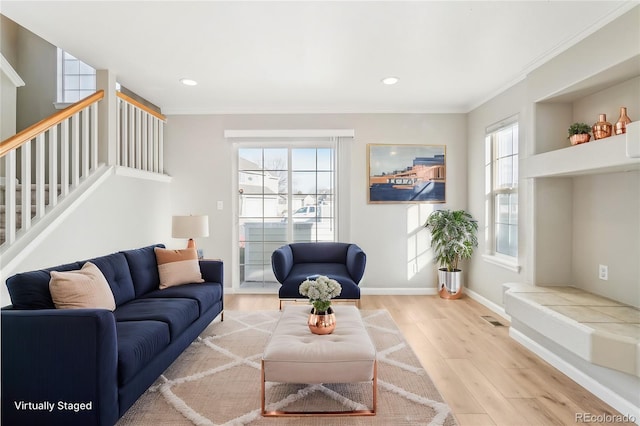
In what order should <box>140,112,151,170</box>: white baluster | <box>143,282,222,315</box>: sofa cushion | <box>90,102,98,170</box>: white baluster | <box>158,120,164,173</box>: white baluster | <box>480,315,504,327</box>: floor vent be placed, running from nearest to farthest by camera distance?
<box>143,282,222,315</box>: sofa cushion, <box>90,102,98,170</box>: white baluster, <box>480,315,504,327</box>: floor vent, <box>140,112,151,170</box>: white baluster, <box>158,120,164,173</box>: white baluster

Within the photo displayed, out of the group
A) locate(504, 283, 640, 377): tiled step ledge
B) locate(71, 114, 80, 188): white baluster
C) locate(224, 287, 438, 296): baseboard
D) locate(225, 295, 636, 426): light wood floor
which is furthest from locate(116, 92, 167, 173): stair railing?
locate(504, 283, 640, 377): tiled step ledge

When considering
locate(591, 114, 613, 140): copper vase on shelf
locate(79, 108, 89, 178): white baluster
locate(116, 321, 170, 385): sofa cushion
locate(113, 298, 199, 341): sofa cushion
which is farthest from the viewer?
locate(79, 108, 89, 178): white baluster

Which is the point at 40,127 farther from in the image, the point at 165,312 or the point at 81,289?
the point at 165,312

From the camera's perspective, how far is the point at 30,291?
7.02ft

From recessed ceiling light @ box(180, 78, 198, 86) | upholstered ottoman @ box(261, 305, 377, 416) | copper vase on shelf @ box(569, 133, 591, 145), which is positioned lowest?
upholstered ottoman @ box(261, 305, 377, 416)

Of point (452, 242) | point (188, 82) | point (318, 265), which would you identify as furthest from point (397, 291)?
point (188, 82)

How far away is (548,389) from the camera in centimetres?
244

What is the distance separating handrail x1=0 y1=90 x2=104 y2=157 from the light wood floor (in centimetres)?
349

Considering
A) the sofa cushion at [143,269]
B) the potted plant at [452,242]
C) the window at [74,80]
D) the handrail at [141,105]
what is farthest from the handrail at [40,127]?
the potted plant at [452,242]

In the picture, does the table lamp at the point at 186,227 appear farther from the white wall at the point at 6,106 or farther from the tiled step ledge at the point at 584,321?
the tiled step ledge at the point at 584,321

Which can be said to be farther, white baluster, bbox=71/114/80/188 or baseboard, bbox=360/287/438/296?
baseboard, bbox=360/287/438/296

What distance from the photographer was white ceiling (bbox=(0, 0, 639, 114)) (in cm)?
244

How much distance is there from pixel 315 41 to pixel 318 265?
8.68 feet

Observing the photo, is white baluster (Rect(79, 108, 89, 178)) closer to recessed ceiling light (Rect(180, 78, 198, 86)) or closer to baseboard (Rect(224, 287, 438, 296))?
recessed ceiling light (Rect(180, 78, 198, 86))
